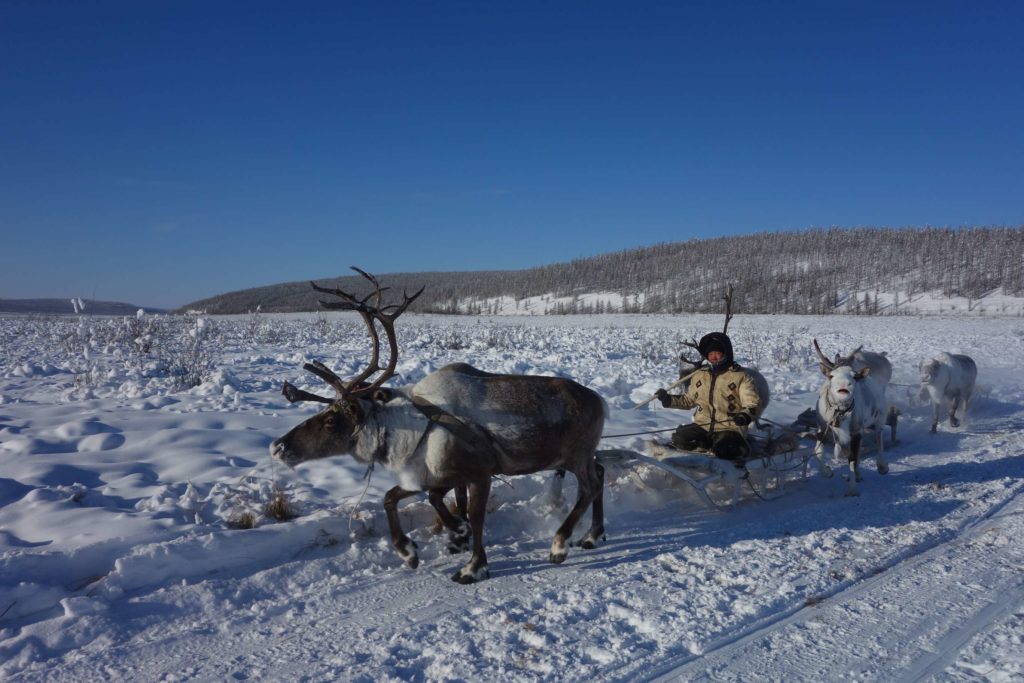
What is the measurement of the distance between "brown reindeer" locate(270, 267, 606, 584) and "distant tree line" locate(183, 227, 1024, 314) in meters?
53.6

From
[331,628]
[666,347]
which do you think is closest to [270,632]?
[331,628]

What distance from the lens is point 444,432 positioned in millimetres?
4832

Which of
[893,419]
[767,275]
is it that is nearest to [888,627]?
[893,419]

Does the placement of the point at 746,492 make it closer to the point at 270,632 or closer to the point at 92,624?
the point at 270,632

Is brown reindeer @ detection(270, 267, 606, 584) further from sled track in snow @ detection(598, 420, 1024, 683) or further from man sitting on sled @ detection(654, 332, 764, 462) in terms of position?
man sitting on sled @ detection(654, 332, 764, 462)

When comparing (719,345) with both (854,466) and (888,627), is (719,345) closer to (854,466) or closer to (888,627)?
(854,466)

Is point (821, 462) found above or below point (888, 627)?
above

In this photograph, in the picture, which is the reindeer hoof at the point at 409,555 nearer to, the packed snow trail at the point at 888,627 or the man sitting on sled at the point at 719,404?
the packed snow trail at the point at 888,627

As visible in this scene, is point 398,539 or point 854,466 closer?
point 398,539

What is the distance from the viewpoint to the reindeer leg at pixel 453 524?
518 cm

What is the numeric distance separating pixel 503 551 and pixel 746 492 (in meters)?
3.19

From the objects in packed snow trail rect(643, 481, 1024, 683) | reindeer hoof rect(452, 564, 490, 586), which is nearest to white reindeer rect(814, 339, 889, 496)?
packed snow trail rect(643, 481, 1024, 683)

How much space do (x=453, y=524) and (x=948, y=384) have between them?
9774 mm

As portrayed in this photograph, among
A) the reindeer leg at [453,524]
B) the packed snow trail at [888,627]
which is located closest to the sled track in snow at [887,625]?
the packed snow trail at [888,627]
